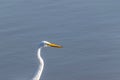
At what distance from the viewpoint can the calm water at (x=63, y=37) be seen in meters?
14.3

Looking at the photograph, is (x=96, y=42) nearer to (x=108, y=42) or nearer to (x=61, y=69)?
(x=108, y=42)

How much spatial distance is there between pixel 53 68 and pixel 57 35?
6.48 ft

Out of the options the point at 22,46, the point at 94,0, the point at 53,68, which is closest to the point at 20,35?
the point at 22,46

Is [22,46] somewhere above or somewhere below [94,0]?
below

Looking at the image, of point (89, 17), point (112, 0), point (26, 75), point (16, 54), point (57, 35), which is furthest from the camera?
point (112, 0)

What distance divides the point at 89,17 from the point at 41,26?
1.81 metres

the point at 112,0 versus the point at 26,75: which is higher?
the point at 112,0

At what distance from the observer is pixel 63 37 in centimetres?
1588

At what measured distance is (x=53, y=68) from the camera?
14.4 metres

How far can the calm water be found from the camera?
1430 cm

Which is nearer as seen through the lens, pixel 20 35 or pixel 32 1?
pixel 20 35

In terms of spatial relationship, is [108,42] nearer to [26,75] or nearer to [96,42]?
[96,42]

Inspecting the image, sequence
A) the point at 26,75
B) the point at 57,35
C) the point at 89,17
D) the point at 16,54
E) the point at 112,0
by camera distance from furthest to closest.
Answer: the point at 112,0
the point at 89,17
the point at 57,35
the point at 16,54
the point at 26,75

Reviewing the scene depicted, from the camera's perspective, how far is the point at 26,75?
14.1 meters
